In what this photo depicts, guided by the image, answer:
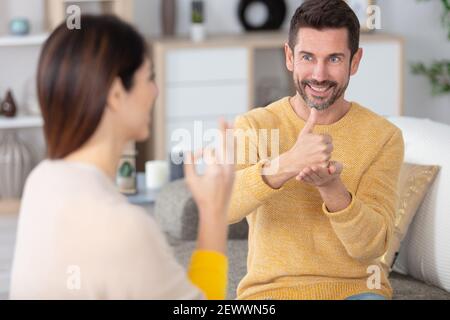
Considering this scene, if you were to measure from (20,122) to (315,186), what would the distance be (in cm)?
346

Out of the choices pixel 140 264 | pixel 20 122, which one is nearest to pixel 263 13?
pixel 20 122

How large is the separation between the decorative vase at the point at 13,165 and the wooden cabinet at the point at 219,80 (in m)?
0.71

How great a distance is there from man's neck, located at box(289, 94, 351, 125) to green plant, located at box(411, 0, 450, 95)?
3797 millimetres

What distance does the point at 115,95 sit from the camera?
1.37 m

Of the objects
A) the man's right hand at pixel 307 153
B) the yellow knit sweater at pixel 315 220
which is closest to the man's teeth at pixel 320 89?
the yellow knit sweater at pixel 315 220

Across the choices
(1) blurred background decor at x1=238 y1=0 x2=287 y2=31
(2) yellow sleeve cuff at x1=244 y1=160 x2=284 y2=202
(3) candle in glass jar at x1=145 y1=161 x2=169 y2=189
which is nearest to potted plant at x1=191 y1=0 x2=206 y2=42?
(1) blurred background decor at x1=238 y1=0 x2=287 y2=31

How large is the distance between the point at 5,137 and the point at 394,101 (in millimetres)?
2174

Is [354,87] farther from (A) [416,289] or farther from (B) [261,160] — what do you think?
(B) [261,160]

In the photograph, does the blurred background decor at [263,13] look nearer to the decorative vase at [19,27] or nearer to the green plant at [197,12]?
the green plant at [197,12]

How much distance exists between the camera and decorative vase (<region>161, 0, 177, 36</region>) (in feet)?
18.7

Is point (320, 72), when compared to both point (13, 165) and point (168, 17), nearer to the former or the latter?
point (13, 165)

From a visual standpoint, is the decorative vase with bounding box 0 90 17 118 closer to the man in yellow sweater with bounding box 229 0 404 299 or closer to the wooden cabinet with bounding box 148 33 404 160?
the wooden cabinet with bounding box 148 33 404 160

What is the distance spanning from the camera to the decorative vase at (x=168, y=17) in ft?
18.7
